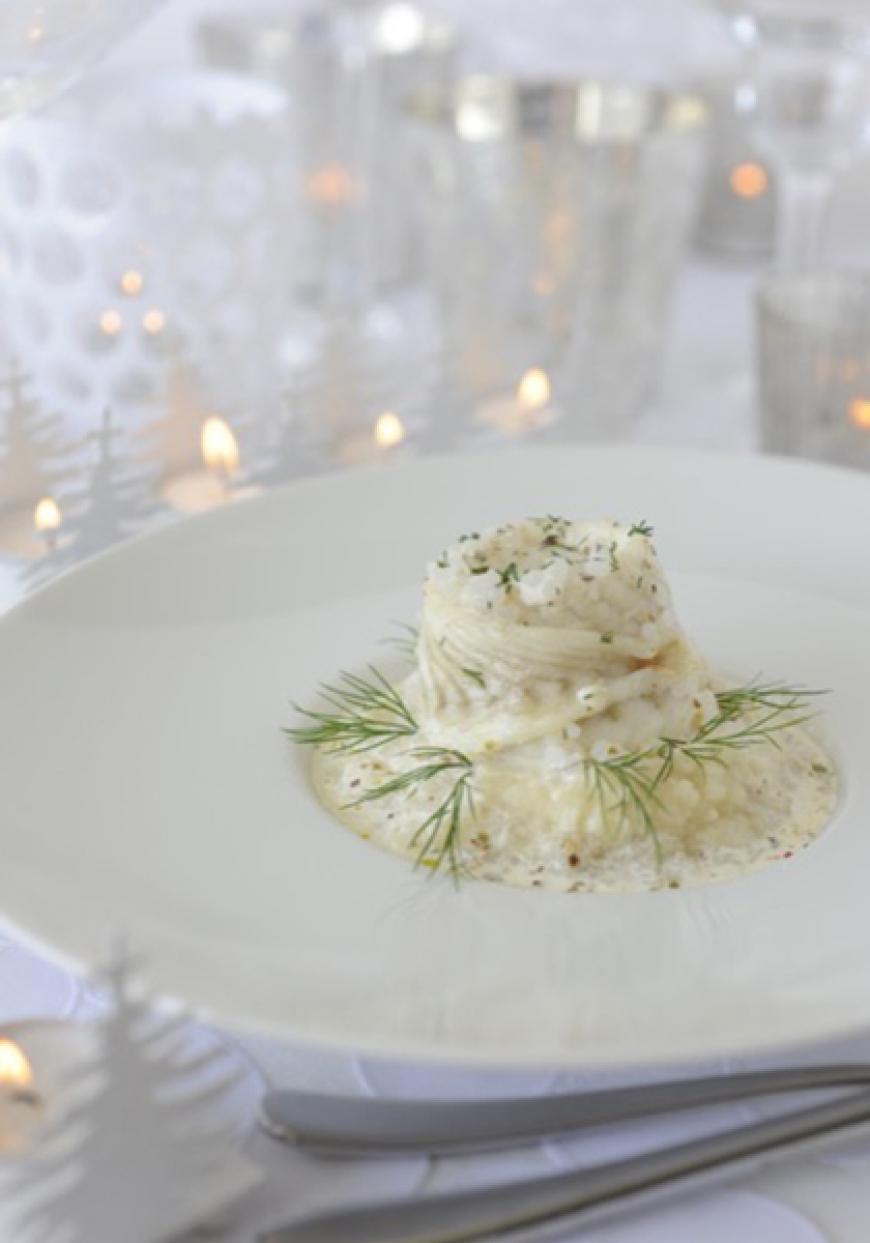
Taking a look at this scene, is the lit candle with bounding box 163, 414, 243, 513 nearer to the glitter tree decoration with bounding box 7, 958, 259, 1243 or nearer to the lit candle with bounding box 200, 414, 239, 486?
the lit candle with bounding box 200, 414, 239, 486

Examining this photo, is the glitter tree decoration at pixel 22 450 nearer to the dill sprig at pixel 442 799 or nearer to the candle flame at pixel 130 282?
the candle flame at pixel 130 282

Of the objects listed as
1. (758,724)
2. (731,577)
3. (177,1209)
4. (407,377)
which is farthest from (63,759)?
(407,377)

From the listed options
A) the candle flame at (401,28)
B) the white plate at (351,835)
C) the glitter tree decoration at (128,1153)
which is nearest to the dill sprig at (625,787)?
the white plate at (351,835)

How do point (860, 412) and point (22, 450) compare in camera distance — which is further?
point (860, 412)

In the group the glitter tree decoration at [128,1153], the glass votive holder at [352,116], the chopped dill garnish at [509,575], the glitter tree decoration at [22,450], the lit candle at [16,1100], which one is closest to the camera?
the glitter tree decoration at [128,1153]

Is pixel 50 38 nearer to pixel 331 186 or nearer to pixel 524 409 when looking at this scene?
pixel 524 409

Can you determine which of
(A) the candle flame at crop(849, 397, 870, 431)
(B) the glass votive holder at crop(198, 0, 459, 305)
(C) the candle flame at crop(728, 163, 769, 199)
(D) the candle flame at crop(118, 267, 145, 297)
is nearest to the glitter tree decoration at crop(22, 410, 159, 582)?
(D) the candle flame at crop(118, 267, 145, 297)

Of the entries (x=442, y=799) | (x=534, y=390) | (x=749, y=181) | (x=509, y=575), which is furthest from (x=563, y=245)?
(x=442, y=799)
